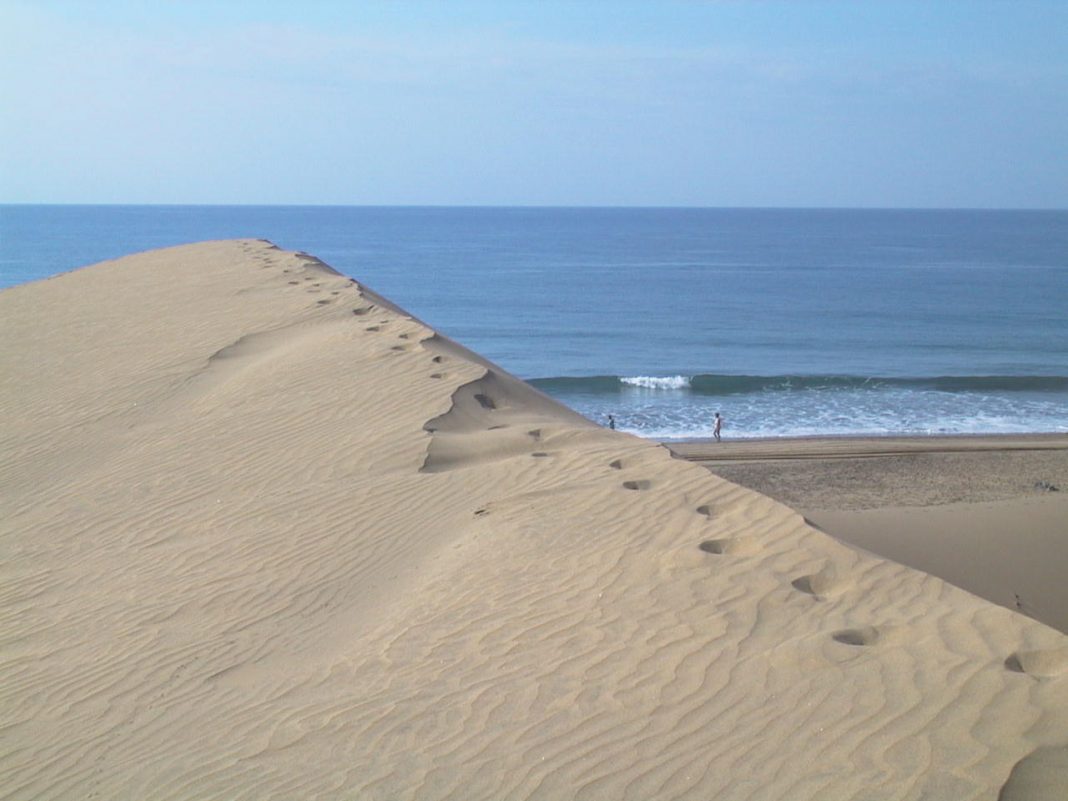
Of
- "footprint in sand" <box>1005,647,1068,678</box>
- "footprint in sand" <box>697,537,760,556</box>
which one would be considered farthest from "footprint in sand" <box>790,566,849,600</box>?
"footprint in sand" <box>1005,647,1068,678</box>

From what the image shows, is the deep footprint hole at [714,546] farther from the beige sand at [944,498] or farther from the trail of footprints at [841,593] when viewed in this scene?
the beige sand at [944,498]

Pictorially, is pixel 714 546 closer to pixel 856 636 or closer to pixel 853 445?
pixel 856 636

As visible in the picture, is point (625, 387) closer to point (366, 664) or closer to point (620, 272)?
point (366, 664)

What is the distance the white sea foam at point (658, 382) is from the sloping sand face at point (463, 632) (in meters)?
24.0

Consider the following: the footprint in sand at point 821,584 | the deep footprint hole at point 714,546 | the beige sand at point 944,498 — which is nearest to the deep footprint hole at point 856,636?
the footprint in sand at point 821,584

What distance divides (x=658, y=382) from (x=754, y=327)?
50.3 ft

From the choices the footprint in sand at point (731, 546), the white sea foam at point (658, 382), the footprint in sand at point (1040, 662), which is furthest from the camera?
the white sea foam at point (658, 382)

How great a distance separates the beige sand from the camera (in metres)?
12.3

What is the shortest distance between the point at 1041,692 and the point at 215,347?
12025mm

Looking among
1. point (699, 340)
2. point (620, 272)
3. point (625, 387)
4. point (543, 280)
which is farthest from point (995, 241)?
point (625, 387)

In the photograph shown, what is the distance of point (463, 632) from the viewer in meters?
5.62

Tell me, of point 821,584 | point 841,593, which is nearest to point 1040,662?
point 841,593

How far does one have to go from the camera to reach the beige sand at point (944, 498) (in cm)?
1226

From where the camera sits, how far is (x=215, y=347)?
14.3 metres
